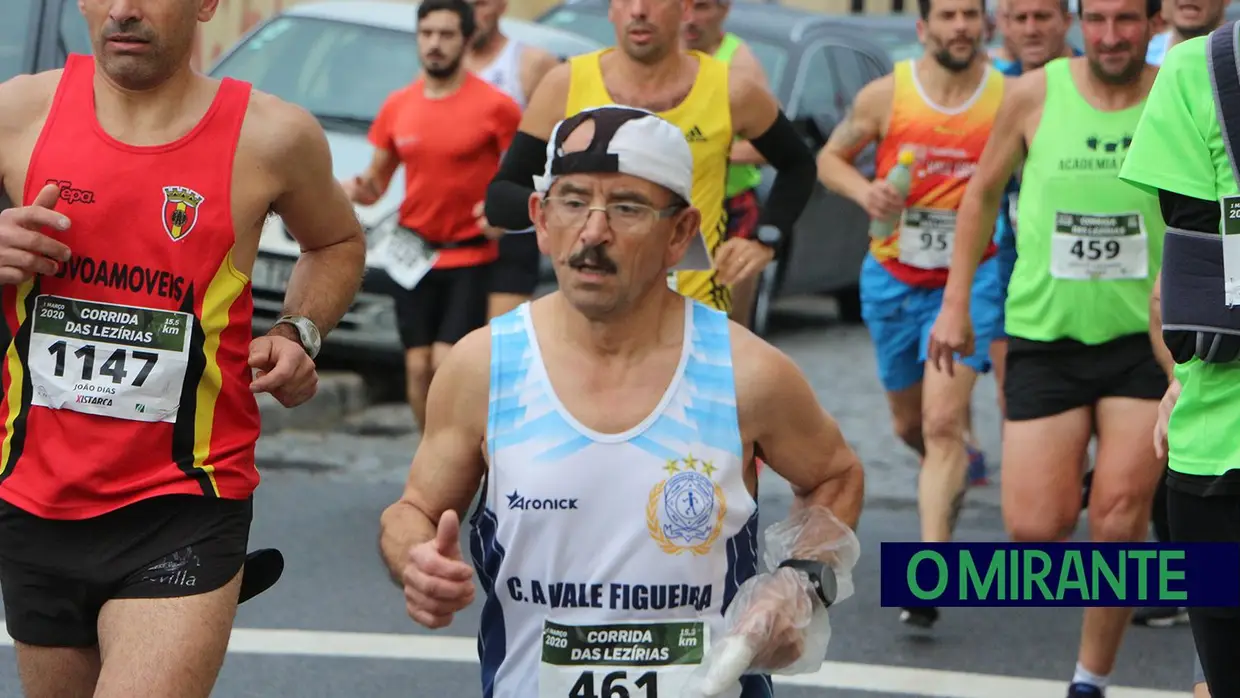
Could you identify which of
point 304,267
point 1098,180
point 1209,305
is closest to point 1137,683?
point 1098,180

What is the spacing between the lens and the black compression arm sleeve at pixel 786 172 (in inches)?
284

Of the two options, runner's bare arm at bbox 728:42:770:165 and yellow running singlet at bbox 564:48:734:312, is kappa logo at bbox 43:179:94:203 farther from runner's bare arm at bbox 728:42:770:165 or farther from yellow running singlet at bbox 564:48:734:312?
runner's bare arm at bbox 728:42:770:165

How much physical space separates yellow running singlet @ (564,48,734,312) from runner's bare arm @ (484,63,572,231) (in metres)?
0.04

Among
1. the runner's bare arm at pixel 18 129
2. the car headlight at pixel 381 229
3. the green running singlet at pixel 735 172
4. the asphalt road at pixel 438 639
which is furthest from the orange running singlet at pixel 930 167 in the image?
the runner's bare arm at pixel 18 129

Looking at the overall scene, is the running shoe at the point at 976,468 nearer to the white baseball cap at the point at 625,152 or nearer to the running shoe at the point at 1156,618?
the running shoe at the point at 1156,618

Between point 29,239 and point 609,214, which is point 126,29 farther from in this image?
point 609,214

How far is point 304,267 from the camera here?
4.70 metres

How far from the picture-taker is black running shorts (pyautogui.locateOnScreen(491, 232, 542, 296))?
8969mm

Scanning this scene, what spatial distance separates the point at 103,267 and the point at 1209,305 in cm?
209

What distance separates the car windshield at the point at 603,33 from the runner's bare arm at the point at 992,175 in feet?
21.4

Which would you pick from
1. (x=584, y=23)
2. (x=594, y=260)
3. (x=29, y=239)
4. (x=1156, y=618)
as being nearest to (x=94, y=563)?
(x=29, y=239)

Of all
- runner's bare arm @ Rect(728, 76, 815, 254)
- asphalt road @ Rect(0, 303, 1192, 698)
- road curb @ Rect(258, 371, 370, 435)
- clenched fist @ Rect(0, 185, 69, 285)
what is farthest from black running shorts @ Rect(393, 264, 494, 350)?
clenched fist @ Rect(0, 185, 69, 285)

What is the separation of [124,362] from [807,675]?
2852 millimetres

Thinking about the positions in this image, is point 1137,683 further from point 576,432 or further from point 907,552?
point 576,432
